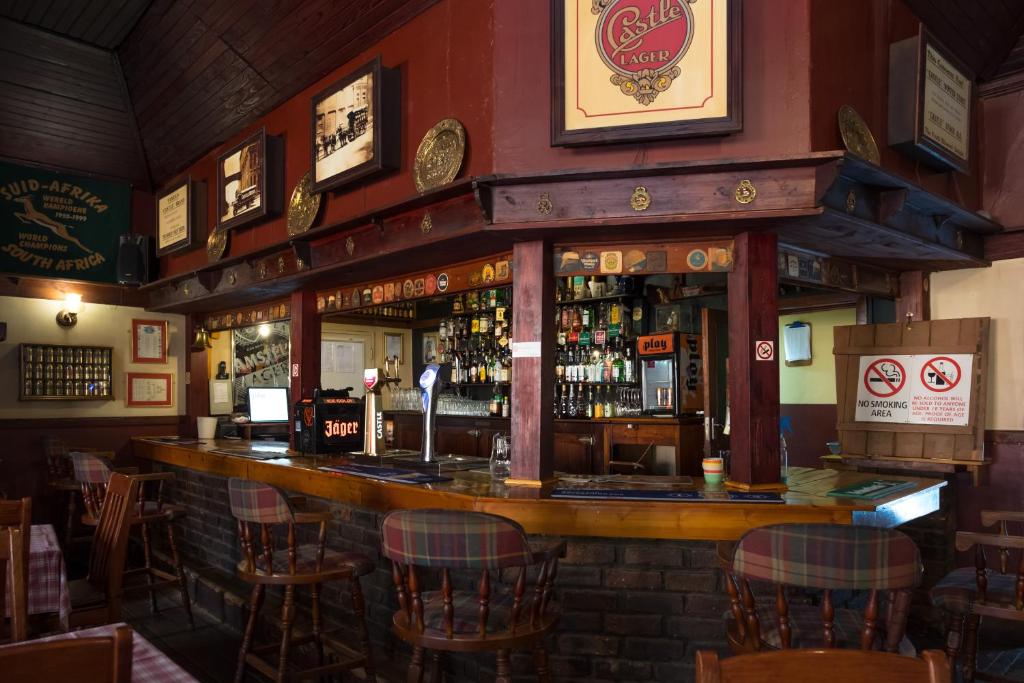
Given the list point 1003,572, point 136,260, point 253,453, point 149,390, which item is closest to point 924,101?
point 1003,572

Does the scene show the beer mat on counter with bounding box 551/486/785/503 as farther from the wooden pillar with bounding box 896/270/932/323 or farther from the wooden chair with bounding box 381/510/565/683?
the wooden pillar with bounding box 896/270/932/323

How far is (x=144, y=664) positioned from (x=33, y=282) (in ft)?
21.9

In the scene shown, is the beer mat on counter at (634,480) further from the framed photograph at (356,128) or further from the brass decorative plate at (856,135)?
the framed photograph at (356,128)

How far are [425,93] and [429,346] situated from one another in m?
5.79

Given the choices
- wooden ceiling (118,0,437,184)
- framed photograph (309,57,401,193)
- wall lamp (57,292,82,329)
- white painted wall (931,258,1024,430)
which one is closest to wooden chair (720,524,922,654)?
white painted wall (931,258,1024,430)

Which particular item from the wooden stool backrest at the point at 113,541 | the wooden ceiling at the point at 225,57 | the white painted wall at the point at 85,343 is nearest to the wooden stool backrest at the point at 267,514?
the wooden stool backrest at the point at 113,541

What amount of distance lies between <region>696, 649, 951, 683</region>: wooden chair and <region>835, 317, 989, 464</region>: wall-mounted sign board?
3.88m

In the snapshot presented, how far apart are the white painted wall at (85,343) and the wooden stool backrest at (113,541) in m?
4.34

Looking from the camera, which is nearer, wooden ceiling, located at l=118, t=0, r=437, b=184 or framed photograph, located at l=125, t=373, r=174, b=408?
wooden ceiling, located at l=118, t=0, r=437, b=184

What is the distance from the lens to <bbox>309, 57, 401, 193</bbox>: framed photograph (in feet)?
14.6

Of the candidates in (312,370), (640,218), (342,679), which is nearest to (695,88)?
(640,218)

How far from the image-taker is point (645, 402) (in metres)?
6.92

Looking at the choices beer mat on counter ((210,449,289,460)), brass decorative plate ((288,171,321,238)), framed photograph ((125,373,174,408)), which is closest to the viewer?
beer mat on counter ((210,449,289,460))

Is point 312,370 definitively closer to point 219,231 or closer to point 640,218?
point 219,231
